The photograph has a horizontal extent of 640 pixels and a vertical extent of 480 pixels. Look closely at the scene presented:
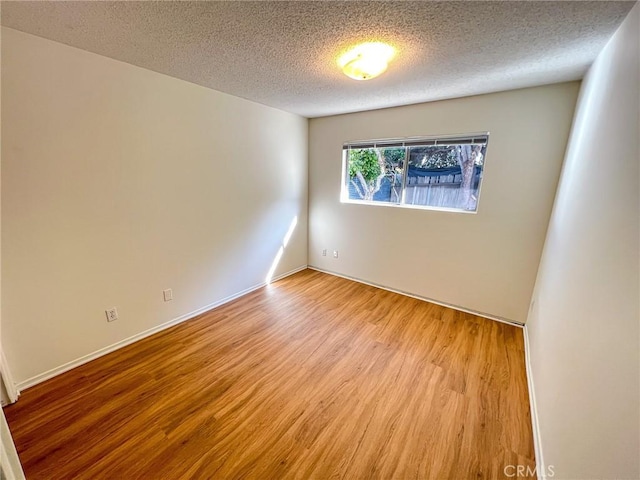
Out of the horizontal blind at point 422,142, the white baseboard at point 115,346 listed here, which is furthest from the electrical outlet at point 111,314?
the horizontal blind at point 422,142

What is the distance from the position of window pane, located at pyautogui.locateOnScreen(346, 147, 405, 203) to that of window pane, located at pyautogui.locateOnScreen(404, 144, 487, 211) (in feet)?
0.50

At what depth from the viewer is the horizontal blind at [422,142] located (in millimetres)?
2629

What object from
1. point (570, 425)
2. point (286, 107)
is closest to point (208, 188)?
point (286, 107)

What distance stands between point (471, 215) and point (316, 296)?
1994mm

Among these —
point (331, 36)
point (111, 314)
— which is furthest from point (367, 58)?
point (111, 314)

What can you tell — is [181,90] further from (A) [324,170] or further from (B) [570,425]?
(B) [570,425]

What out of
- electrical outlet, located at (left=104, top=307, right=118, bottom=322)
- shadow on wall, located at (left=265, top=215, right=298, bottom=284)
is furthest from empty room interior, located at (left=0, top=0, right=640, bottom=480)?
shadow on wall, located at (left=265, top=215, right=298, bottom=284)

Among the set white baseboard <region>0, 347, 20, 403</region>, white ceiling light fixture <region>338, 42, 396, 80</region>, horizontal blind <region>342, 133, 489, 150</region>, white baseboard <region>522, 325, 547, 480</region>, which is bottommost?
white baseboard <region>522, 325, 547, 480</region>

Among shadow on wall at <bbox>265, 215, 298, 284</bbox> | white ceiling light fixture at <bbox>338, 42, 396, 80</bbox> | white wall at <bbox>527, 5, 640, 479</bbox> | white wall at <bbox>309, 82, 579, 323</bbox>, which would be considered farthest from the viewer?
shadow on wall at <bbox>265, 215, 298, 284</bbox>

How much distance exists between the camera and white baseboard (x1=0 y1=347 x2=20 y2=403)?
163 cm

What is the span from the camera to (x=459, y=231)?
2830 millimetres

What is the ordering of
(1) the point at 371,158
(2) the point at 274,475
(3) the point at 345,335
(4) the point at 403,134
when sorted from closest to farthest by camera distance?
(2) the point at 274,475, (3) the point at 345,335, (4) the point at 403,134, (1) the point at 371,158

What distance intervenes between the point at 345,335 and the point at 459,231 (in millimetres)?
1665

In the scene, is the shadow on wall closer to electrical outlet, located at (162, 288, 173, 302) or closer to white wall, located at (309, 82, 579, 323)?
white wall, located at (309, 82, 579, 323)
